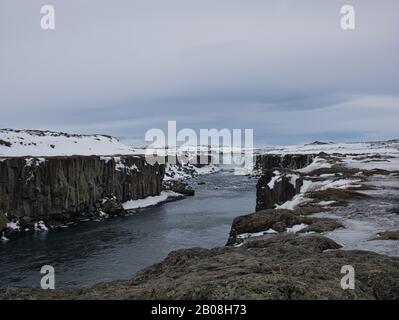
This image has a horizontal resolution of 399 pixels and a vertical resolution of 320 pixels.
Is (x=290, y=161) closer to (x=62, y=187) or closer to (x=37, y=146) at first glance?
(x=37, y=146)

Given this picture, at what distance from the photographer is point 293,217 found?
20625mm

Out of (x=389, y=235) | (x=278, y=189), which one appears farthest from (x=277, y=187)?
(x=389, y=235)

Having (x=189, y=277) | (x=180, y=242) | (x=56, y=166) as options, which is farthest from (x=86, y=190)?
(x=189, y=277)

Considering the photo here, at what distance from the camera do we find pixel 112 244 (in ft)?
149

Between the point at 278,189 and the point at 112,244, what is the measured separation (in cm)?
1812

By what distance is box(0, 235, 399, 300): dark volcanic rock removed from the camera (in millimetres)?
8516

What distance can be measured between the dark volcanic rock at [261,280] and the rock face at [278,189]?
24.8 meters

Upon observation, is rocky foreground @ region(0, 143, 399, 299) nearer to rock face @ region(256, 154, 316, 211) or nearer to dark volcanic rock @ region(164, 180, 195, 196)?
rock face @ region(256, 154, 316, 211)

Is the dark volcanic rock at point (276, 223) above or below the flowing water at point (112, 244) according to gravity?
above

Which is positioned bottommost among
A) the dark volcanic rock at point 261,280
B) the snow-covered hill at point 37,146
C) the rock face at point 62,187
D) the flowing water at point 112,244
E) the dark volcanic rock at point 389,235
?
the flowing water at point 112,244

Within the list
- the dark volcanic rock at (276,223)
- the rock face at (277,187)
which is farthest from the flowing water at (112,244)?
the dark volcanic rock at (276,223)

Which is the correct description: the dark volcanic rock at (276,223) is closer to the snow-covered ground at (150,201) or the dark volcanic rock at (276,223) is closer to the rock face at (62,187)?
the rock face at (62,187)

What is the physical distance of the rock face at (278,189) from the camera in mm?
38125

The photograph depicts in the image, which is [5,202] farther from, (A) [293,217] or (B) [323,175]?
(A) [293,217]
